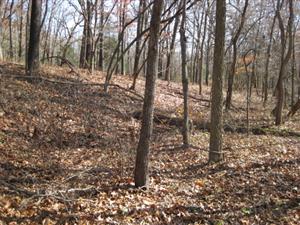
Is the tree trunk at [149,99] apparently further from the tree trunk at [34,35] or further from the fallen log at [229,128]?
the tree trunk at [34,35]

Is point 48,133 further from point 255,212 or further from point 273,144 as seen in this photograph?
point 273,144

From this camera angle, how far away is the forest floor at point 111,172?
5.89 meters

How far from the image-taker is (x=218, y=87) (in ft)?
29.3

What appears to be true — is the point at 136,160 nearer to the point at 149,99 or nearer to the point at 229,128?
the point at 149,99

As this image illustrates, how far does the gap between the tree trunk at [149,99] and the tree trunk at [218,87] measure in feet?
8.74

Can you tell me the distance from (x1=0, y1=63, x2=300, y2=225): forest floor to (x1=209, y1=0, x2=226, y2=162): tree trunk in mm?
457

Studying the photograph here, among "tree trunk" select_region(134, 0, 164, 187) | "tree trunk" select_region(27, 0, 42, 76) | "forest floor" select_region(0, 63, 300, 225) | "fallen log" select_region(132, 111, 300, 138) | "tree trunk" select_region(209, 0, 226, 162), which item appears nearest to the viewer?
"forest floor" select_region(0, 63, 300, 225)

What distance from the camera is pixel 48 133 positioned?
29.5 ft

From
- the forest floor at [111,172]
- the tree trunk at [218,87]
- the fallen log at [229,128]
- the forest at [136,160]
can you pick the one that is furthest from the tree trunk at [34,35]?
the tree trunk at [218,87]

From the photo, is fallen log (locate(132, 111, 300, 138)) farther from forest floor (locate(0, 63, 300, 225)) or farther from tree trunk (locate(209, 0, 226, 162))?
tree trunk (locate(209, 0, 226, 162))

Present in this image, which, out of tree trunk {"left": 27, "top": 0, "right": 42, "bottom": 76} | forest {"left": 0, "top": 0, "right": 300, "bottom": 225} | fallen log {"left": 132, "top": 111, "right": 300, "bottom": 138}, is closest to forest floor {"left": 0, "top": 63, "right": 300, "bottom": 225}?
forest {"left": 0, "top": 0, "right": 300, "bottom": 225}

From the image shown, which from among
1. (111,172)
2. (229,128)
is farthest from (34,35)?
(229,128)

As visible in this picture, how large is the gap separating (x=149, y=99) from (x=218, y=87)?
294cm

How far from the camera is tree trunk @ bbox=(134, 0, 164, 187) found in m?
6.49
